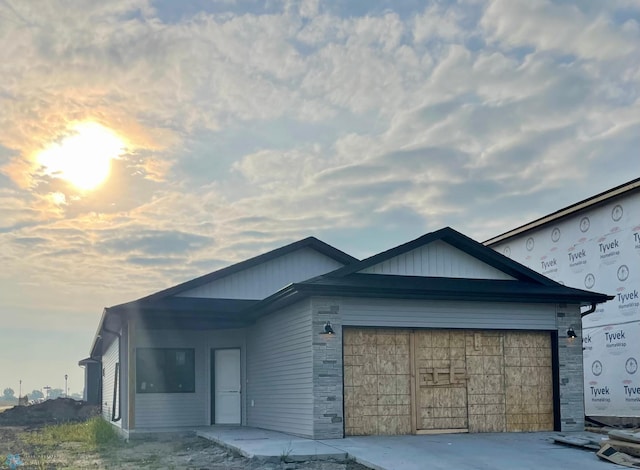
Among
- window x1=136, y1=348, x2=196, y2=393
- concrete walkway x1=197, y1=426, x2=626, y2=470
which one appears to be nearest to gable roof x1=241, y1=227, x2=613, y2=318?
concrete walkway x1=197, y1=426, x2=626, y2=470

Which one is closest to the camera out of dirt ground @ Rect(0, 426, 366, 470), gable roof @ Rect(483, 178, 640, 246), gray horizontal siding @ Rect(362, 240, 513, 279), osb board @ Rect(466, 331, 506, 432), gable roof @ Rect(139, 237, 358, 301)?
dirt ground @ Rect(0, 426, 366, 470)

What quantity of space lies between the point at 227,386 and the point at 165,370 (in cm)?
169

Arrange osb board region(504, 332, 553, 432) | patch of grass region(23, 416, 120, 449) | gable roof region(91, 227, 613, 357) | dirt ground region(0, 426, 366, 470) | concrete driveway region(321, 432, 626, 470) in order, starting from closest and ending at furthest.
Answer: concrete driveway region(321, 432, 626, 470)
dirt ground region(0, 426, 366, 470)
gable roof region(91, 227, 613, 357)
osb board region(504, 332, 553, 432)
patch of grass region(23, 416, 120, 449)

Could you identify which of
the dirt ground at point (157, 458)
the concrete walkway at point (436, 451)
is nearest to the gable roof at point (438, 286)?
the concrete walkway at point (436, 451)

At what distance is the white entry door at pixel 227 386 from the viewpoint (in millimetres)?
20094

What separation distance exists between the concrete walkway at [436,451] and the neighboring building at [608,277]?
18.4ft

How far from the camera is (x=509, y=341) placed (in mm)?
16375

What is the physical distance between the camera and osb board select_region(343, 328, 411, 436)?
15.2 m

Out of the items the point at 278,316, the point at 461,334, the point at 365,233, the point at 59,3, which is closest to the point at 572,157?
the point at 365,233

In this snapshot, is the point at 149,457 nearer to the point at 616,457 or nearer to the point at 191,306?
the point at 191,306

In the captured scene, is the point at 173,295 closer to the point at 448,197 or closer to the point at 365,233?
the point at 365,233

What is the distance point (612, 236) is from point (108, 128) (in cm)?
1352

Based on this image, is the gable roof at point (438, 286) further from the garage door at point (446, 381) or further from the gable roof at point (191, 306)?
the gable roof at point (191, 306)

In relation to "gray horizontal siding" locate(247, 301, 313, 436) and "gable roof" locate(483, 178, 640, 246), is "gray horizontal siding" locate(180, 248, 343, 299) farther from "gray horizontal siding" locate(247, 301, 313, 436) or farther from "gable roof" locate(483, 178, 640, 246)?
"gable roof" locate(483, 178, 640, 246)
